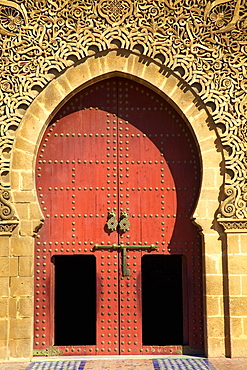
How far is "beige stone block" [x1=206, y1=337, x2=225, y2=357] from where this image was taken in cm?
697

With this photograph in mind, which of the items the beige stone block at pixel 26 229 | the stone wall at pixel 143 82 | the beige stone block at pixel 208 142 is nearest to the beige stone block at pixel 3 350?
the stone wall at pixel 143 82

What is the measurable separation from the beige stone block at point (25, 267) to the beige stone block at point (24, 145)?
158 cm

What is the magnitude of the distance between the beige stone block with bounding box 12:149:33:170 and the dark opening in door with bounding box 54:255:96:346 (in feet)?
15.2

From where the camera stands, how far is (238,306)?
6922mm

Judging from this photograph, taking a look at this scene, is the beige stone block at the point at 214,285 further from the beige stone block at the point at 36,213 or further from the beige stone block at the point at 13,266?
the beige stone block at the point at 13,266

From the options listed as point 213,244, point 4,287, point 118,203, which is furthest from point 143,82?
point 4,287

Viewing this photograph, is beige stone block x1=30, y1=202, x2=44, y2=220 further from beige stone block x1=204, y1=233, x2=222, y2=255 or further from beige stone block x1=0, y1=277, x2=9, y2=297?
beige stone block x1=204, y1=233, x2=222, y2=255

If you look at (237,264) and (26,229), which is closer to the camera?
(237,264)

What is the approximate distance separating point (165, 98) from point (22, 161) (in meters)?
2.37

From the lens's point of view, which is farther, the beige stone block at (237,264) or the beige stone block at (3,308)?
the beige stone block at (237,264)

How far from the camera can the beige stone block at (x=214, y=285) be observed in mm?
7059

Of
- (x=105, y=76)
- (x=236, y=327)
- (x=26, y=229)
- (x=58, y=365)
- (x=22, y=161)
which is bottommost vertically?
(x=58, y=365)

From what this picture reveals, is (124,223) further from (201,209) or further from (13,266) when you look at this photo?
(13,266)

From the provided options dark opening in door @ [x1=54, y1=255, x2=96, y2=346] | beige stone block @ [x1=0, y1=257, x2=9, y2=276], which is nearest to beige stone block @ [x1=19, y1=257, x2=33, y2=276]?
beige stone block @ [x1=0, y1=257, x2=9, y2=276]
